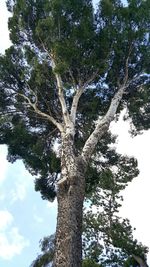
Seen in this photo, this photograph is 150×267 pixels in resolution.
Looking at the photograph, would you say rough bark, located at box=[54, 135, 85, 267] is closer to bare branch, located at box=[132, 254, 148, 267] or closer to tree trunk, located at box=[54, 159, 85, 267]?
tree trunk, located at box=[54, 159, 85, 267]

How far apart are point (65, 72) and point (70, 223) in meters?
5.61

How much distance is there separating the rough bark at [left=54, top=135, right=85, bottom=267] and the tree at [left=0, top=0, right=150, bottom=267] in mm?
1676

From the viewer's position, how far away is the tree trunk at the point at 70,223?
8.02 metres

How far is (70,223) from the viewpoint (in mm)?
8562

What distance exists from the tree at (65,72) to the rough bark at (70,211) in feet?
5.50

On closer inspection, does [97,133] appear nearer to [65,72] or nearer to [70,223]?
[65,72]

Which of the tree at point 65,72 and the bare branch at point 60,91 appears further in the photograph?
the tree at point 65,72

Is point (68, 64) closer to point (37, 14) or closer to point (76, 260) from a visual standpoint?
point (37, 14)

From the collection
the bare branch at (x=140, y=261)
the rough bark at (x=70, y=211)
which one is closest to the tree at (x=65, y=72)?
the rough bark at (x=70, y=211)

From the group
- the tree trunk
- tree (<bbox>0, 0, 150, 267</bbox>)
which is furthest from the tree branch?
the tree trunk

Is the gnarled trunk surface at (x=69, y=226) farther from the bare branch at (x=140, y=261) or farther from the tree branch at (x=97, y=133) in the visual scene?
the bare branch at (x=140, y=261)

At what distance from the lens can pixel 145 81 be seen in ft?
48.3

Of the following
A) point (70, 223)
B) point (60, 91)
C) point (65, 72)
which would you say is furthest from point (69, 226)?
point (65, 72)

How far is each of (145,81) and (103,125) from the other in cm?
389
